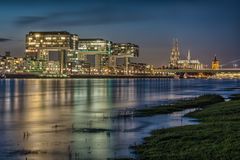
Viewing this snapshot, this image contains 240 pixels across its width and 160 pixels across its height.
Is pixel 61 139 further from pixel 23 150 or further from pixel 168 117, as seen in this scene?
pixel 168 117

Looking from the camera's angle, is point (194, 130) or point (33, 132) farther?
point (33, 132)

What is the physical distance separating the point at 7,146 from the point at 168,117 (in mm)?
18618

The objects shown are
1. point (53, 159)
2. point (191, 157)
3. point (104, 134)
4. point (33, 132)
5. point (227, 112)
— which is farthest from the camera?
point (227, 112)

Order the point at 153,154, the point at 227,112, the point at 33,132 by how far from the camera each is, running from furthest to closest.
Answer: the point at 227,112
the point at 33,132
the point at 153,154

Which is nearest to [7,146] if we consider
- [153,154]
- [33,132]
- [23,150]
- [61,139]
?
[23,150]

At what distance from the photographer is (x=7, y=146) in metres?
26.7

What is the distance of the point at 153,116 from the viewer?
4322cm

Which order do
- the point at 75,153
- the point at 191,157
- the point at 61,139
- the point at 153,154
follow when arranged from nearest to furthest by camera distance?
the point at 191,157 → the point at 153,154 → the point at 75,153 → the point at 61,139

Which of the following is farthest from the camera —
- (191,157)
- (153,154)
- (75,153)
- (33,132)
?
(33,132)

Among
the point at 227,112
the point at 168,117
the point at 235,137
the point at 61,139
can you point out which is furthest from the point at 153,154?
the point at 168,117

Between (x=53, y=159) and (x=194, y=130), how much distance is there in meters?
8.90

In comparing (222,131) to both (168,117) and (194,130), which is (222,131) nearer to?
(194,130)

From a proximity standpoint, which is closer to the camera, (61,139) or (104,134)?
(61,139)

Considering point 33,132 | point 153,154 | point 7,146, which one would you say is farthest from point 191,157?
point 33,132
